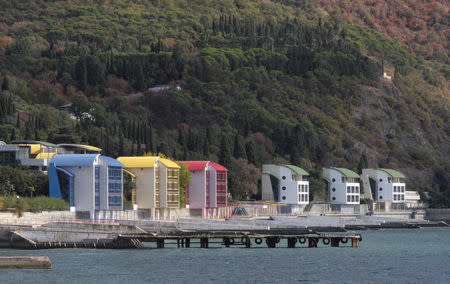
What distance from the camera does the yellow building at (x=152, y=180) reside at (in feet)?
433

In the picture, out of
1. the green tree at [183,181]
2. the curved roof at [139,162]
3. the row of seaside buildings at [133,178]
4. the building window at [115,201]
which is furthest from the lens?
the green tree at [183,181]

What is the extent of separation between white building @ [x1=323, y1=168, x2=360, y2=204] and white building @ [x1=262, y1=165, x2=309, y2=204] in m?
16.6

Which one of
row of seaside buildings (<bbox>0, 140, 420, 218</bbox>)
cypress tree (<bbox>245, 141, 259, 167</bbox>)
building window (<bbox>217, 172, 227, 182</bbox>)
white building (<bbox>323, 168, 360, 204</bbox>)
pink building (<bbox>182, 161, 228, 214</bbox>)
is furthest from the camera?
white building (<bbox>323, 168, 360, 204</bbox>)

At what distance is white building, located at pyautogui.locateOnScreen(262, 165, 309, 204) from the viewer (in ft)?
571

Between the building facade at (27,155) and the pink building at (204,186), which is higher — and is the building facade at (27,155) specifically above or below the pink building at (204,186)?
above

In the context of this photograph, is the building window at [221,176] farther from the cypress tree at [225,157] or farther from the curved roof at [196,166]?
the cypress tree at [225,157]

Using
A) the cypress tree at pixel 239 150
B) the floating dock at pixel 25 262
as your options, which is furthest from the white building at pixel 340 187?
the floating dock at pixel 25 262

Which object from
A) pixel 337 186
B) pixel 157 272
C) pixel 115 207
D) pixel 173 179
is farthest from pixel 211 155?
pixel 157 272

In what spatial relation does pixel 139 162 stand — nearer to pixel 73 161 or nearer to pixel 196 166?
pixel 196 166

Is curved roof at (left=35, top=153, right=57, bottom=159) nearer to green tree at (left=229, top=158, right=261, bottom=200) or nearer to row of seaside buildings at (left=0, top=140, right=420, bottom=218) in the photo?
row of seaside buildings at (left=0, top=140, right=420, bottom=218)

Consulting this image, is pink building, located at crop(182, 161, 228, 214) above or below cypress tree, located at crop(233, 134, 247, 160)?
below

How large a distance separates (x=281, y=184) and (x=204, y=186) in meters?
29.6

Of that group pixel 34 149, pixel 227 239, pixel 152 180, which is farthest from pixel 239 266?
pixel 34 149

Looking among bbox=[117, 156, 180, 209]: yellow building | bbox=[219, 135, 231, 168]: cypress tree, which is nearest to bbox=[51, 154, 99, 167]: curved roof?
bbox=[117, 156, 180, 209]: yellow building
